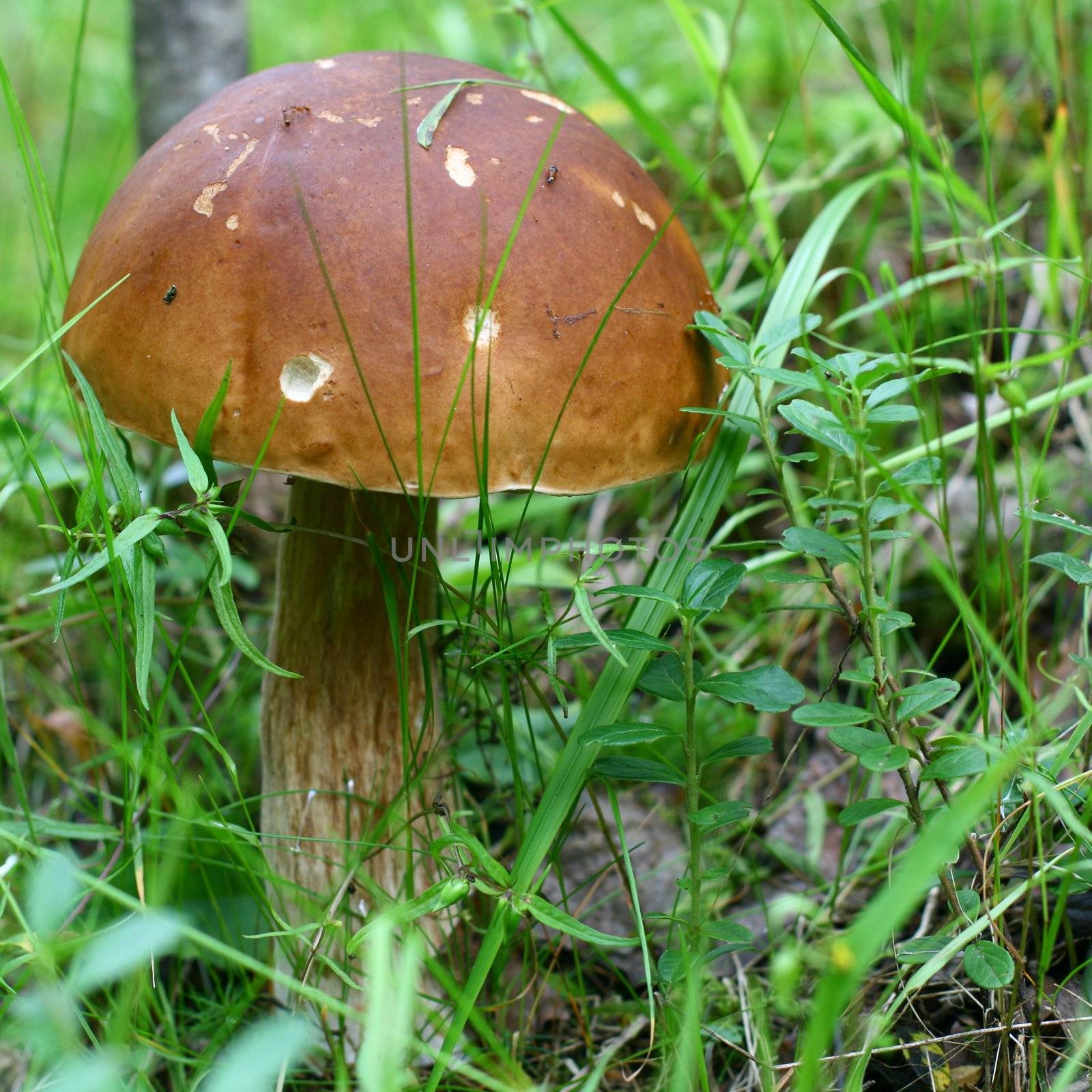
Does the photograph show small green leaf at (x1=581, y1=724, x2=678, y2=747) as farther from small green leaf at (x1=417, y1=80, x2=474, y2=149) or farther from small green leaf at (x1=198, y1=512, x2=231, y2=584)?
small green leaf at (x1=417, y1=80, x2=474, y2=149)

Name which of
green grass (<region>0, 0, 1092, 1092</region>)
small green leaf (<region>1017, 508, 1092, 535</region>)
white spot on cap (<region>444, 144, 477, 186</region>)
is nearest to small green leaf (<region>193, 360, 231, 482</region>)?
green grass (<region>0, 0, 1092, 1092</region>)

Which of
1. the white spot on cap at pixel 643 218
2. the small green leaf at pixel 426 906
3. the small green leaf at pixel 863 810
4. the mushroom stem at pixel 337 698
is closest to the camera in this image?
the small green leaf at pixel 426 906

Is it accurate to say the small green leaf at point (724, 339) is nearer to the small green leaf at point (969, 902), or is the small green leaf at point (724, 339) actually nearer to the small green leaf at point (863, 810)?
the small green leaf at point (863, 810)

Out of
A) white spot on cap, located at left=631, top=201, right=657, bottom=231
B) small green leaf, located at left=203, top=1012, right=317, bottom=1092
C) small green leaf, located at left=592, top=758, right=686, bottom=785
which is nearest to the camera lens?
small green leaf, located at left=203, top=1012, right=317, bottom=1092

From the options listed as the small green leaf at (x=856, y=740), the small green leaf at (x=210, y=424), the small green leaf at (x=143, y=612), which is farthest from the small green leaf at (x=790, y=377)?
the small green leaf at (x=143, y=612)

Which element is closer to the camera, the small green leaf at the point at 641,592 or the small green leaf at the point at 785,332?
the small green leaf at the point at 641,592

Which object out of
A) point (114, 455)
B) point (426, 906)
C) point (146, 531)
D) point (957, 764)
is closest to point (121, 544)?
point (146, 531)
